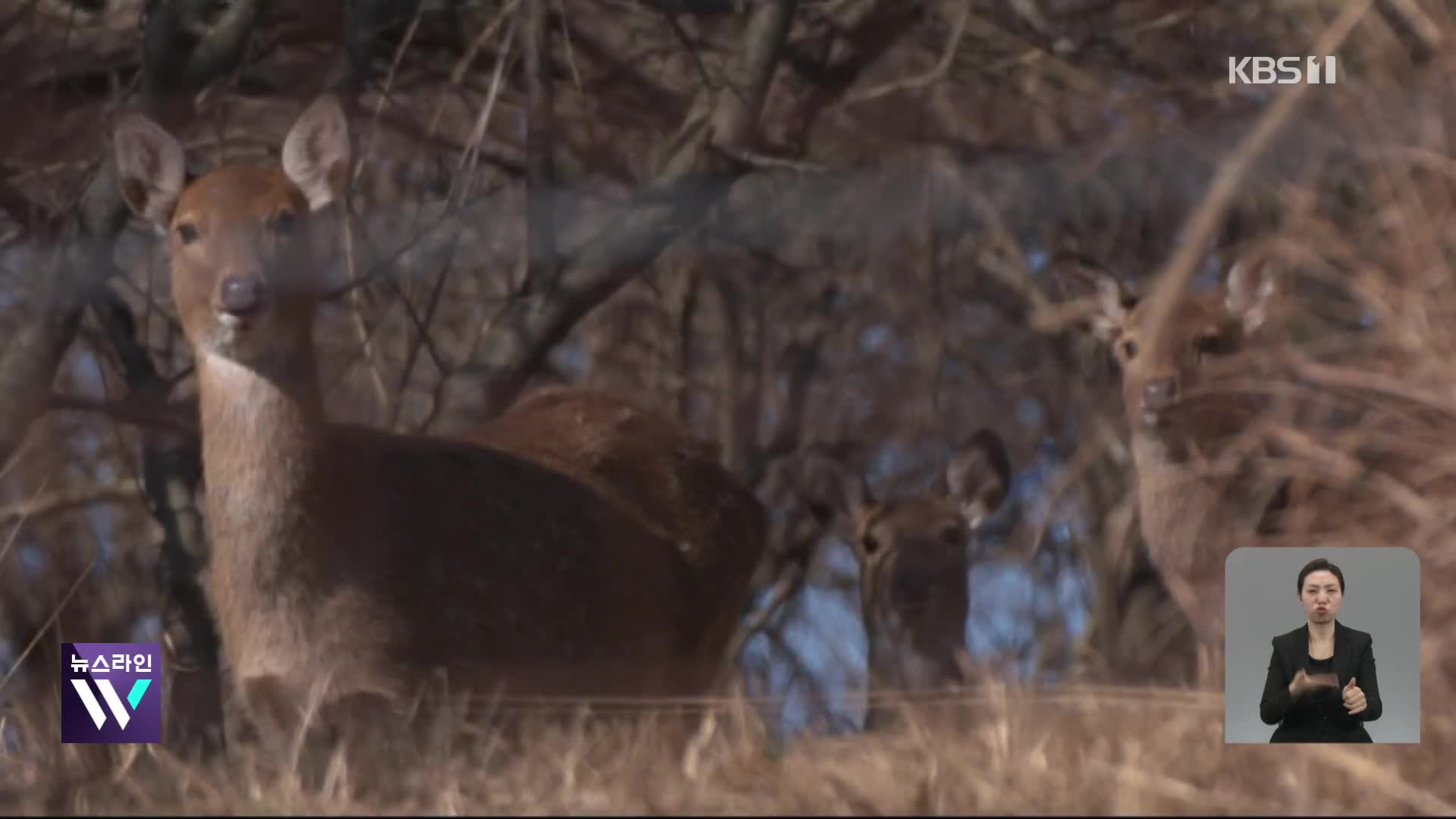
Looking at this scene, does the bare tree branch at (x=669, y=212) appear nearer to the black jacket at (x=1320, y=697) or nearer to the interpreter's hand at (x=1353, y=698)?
the black jacket at (x=1320, y=697)

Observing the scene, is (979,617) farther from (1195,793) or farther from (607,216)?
(1195,793)

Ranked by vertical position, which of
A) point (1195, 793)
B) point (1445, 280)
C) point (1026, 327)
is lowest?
point (1195, 793)

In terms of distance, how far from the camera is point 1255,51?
7.45 metres

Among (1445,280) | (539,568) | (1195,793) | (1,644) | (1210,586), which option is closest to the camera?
(1195,793)

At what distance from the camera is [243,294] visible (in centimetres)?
604

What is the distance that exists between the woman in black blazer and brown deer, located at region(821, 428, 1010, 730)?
9.70ft

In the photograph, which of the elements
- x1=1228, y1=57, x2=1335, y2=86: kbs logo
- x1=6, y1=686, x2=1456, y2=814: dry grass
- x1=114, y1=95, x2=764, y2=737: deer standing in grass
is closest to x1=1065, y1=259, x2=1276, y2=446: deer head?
x1=1228, y1=57, x2=1335, y2=86: kbs logo

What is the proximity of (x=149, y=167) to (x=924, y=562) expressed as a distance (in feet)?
9.89

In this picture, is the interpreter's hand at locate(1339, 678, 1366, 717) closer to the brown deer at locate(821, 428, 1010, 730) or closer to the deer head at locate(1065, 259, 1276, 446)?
the deer head at locate(1065, 259, 1276, 446)

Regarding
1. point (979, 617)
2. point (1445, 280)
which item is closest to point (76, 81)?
point (979, 617)

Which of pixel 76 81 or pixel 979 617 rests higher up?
pixel 76 81

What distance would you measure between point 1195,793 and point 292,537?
258 centimetres

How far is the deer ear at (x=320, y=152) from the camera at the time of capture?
21.2ft

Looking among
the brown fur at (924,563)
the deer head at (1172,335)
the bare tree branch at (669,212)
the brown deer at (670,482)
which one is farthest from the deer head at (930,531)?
the bare tree branch at (669,212)
